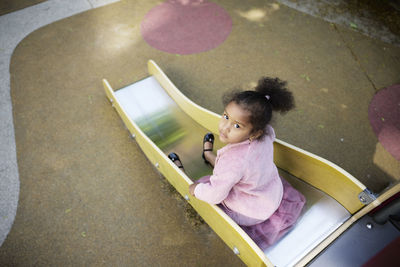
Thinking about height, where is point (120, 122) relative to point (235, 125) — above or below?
below

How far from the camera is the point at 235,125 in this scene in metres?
1.19

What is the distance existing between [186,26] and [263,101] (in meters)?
2.28

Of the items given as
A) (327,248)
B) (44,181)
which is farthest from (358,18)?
(44,181)

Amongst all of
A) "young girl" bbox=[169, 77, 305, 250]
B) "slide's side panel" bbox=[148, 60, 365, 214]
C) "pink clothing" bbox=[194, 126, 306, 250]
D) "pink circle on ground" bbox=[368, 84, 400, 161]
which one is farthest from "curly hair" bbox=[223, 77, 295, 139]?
"pink circle on ground" bbox=[368, 84, 400, 161]

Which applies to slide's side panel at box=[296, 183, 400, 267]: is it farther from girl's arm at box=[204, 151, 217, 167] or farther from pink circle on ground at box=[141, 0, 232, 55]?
pink circle on ground at box=[141, 0, 232, 55]

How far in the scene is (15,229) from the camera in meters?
1.85

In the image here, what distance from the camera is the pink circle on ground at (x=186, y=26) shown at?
2939 millimetres

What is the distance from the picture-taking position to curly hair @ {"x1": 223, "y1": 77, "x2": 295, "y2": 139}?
1.14 m

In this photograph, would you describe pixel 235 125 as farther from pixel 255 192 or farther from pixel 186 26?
pixel 186 26

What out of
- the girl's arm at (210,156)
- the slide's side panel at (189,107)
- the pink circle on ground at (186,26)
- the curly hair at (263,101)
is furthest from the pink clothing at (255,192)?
the pink circle on ground at (186,26)

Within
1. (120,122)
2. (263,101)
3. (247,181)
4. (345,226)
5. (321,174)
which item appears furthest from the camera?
(120,122)

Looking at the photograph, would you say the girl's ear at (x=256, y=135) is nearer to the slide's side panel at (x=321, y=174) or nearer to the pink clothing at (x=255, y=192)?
the pink clothing at (x=255, y=192)

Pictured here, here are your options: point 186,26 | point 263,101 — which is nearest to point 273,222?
point 263,101

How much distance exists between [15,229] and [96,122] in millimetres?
1002
